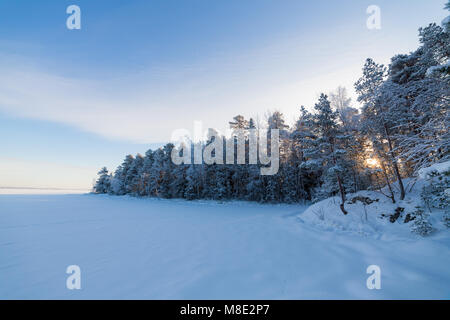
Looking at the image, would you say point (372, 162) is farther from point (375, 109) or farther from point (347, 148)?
point (375, 109)

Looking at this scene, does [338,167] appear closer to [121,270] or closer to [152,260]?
[152,260]

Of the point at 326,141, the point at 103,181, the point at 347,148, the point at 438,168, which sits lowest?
the point at 103,181

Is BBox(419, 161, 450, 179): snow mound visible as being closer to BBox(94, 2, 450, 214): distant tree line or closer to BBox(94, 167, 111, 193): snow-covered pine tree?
BBox(94, 2, 450, 214): distant tree line

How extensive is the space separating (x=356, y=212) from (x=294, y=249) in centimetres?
714

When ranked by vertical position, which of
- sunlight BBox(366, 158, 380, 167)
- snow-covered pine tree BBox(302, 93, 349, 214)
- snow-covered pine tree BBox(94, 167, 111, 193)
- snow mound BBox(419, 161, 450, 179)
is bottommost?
snow-covered pine tree BBox(94, 167, 111, 193)

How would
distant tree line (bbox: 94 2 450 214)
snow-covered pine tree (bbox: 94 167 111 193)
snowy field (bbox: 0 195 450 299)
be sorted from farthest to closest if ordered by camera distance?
snow-covered pine tree (bbox: 94 167 111 193) < distant tree line (bbox: 94 2 450 214) < snowy field (bbox: 0 195 450 299)

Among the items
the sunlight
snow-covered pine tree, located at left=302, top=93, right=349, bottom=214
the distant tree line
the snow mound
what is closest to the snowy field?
the snow mound

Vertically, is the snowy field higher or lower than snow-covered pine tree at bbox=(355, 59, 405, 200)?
lower

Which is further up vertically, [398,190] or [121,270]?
[398,190]

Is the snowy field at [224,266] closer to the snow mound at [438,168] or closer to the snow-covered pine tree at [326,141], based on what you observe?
the snow mound at [438,168]

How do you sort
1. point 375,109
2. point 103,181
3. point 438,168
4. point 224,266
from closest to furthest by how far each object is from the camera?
1. point 438,168
2. point 224,266
3. point 375,109
4. point 103,181

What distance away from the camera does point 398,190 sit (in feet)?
34.2

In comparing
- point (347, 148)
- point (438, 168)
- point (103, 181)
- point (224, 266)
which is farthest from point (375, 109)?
point (103, 181)
